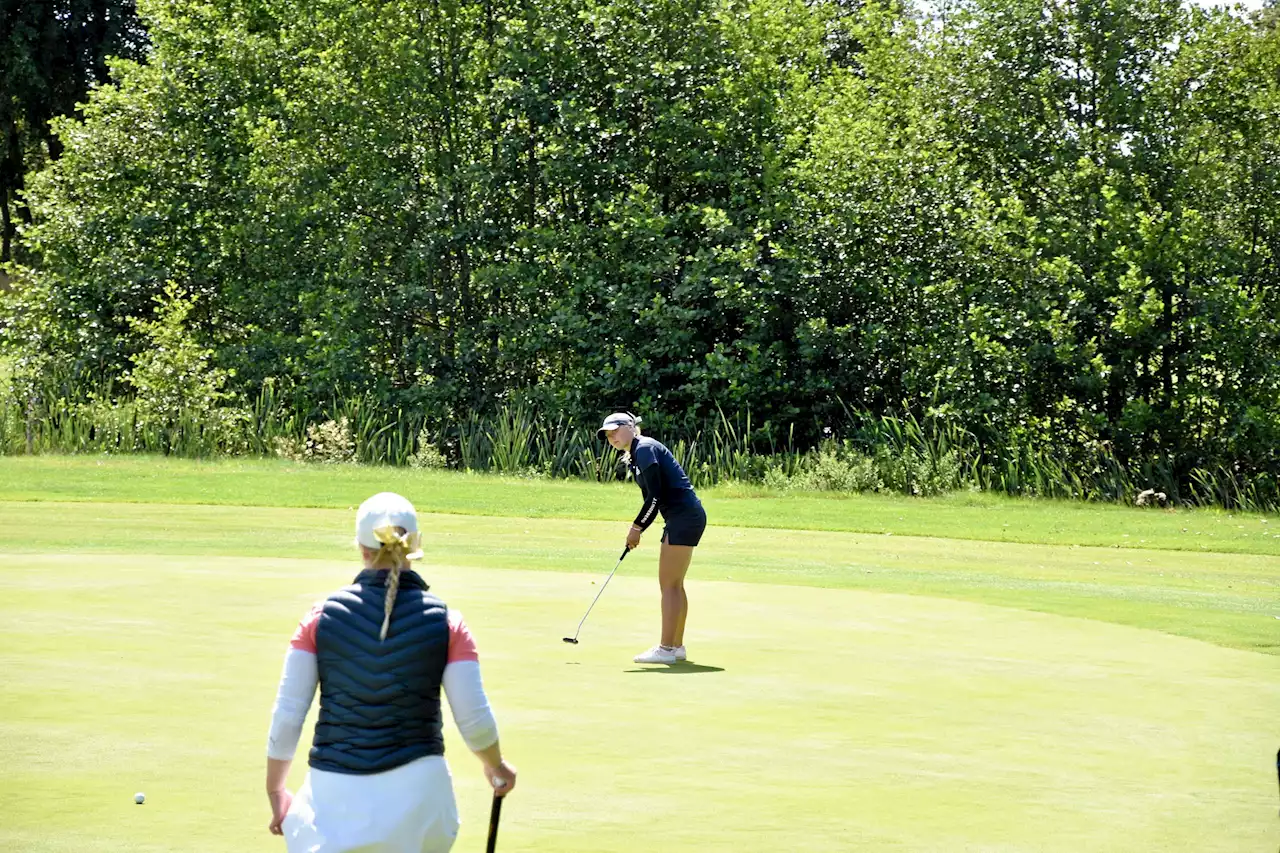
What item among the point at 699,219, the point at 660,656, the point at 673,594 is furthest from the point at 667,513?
the point at 699,219

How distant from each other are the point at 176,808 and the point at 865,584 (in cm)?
1142

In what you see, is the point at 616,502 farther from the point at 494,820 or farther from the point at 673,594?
the point at 494,820

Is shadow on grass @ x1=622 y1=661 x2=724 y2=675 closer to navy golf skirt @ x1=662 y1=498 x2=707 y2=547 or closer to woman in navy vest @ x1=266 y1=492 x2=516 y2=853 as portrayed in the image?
navy golf skirt @ x1=662 y1=498 x2=707 y2=547

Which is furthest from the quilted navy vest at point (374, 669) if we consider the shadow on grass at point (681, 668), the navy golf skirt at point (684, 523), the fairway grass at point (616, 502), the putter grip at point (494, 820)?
the fairway grass at point (616, 502)

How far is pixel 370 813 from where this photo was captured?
520 centimetres

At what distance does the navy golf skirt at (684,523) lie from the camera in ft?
43.9

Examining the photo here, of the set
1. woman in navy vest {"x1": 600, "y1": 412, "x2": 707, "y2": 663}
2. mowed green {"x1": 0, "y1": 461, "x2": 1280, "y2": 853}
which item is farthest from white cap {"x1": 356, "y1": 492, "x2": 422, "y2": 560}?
woman in navy vest {"x1": 600, "y1": 412, "x2": 707, "y2": 663}

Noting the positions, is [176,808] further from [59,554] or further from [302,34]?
[302,34]

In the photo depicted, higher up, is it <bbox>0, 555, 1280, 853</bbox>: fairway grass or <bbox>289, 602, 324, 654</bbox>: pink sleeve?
<bbox>289, 602, 324, 654</bbox>: pink sleeve

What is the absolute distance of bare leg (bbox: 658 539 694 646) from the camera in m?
12.8

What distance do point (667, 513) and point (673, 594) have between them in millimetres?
890

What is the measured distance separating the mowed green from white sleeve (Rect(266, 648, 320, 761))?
207 cm

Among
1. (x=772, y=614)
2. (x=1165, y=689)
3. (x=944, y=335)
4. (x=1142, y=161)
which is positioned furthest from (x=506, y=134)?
(x=1165, y=689)

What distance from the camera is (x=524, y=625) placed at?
46.8 ft
